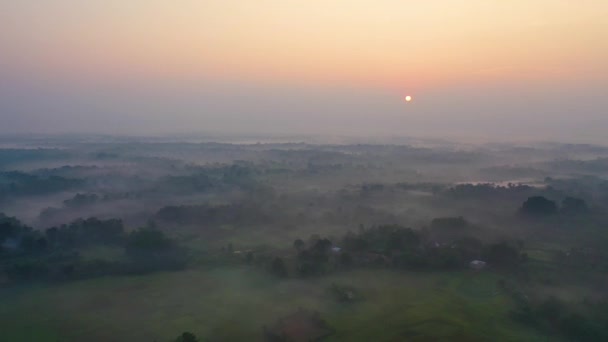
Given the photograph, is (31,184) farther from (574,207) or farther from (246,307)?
(574,207)

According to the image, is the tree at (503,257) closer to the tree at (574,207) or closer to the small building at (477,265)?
the small building at (477,265)

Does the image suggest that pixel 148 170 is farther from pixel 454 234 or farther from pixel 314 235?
pixel 454 234

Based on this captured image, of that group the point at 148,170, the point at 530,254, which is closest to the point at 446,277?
the point at 530,254

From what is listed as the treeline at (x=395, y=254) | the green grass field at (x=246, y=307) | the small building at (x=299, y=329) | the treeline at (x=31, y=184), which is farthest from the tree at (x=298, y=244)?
the treeline at (x=31, y=184)

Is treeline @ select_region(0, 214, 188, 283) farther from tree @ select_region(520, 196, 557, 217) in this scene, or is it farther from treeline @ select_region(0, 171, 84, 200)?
tree @ select_region(520, 196, 557, 217)

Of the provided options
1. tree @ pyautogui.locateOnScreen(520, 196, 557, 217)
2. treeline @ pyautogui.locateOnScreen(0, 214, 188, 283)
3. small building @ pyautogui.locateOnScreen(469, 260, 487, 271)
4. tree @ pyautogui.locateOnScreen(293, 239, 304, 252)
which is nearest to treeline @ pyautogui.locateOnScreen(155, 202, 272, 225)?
treeline @ pyautogui.locateOnScreen(0, 214, 188, 283)

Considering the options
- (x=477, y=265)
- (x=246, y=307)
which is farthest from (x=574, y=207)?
(x=246, y=307)
